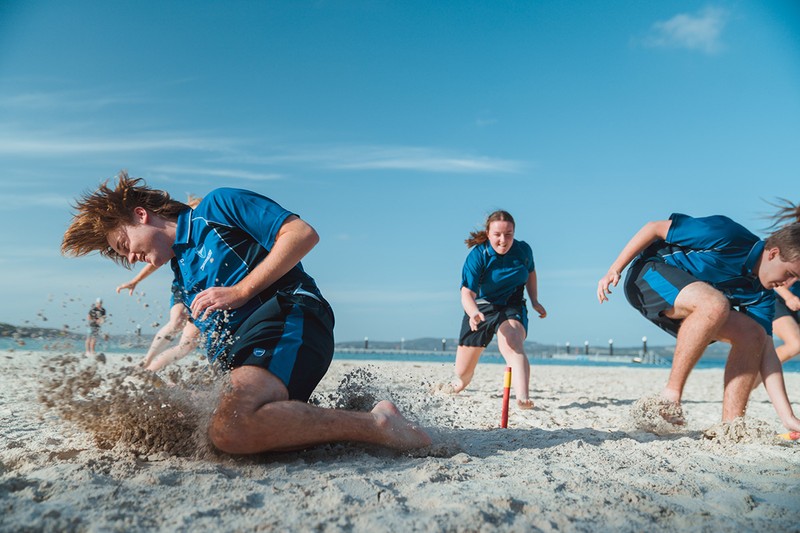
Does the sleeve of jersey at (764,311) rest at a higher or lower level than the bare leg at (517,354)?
higher

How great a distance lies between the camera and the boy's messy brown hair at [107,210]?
11.0 ft

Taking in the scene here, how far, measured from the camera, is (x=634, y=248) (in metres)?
4.64

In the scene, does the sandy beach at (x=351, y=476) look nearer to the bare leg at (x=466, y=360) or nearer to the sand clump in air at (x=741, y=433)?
the sand clump in air at (x=741, y=433)

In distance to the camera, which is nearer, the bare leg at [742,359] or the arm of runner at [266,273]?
the arm of runner at [266,273]

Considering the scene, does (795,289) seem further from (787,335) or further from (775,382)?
(775,382)

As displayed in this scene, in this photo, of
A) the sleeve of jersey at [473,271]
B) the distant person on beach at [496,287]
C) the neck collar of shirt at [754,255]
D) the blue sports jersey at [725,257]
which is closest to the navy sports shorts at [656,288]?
the blue sports jersey at [725,257]

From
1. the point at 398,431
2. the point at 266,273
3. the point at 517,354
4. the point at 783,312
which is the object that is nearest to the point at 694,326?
the point at 517,354

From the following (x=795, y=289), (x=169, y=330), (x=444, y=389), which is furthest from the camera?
(x=444, y=389)

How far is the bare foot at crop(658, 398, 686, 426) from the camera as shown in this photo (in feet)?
13.7

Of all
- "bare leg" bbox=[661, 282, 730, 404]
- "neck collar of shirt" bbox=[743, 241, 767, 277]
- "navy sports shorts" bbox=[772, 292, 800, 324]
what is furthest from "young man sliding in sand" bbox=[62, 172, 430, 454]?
"navy sports shorts" bbox=[772, 292, 800, 324]

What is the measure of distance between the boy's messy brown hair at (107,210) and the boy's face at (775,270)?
12.9 feet

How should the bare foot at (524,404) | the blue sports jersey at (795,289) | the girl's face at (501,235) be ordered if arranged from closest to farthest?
the bare foot at (524,404), the blue sports jersey at (795,289), the girl's face at (501,235)

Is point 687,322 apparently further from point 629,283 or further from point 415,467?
point 415,467

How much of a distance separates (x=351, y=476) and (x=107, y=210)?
194 centimetres
